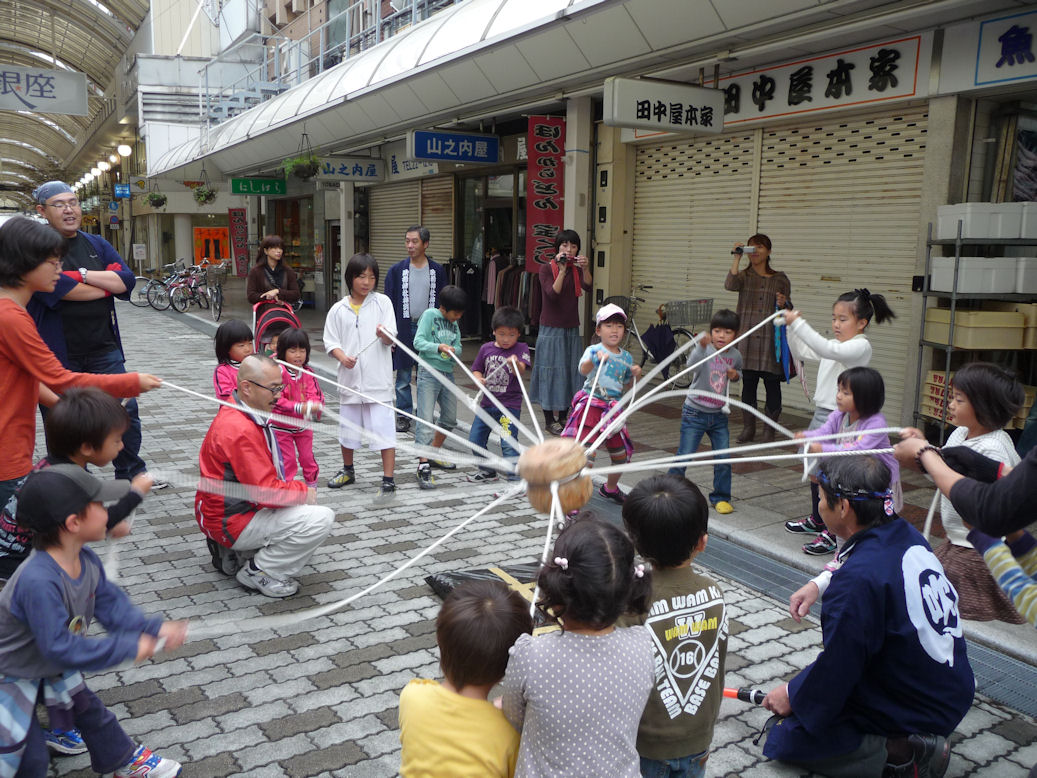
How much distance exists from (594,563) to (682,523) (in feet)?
1.66

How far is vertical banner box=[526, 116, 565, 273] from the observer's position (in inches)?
391

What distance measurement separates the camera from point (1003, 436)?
10.4 feet

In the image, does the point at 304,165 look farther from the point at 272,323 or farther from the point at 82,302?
the point at 82,302

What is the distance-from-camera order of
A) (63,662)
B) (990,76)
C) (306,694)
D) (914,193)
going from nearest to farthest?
1. (63,662)
2. (306,694)
3. (990,76)
4. (914,193)

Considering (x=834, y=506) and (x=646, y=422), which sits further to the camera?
(x=646, y=422)

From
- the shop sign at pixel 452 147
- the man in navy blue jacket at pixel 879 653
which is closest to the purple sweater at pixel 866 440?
the man in navy blue jacket at pixel 879 653

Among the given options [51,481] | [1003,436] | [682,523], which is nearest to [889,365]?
[1003,436]

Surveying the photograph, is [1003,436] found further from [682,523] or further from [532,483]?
[532,483]

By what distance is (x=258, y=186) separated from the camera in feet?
63.4

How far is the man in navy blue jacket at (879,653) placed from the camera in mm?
2439

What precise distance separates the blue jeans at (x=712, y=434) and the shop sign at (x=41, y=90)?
1364cm

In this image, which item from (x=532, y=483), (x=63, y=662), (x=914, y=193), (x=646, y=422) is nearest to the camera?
(x=63, y=662)

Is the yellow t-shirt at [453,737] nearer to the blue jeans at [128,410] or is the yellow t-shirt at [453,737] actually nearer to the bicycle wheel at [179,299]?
the blue jeans at [128,410]

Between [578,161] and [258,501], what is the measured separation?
23.8ft
